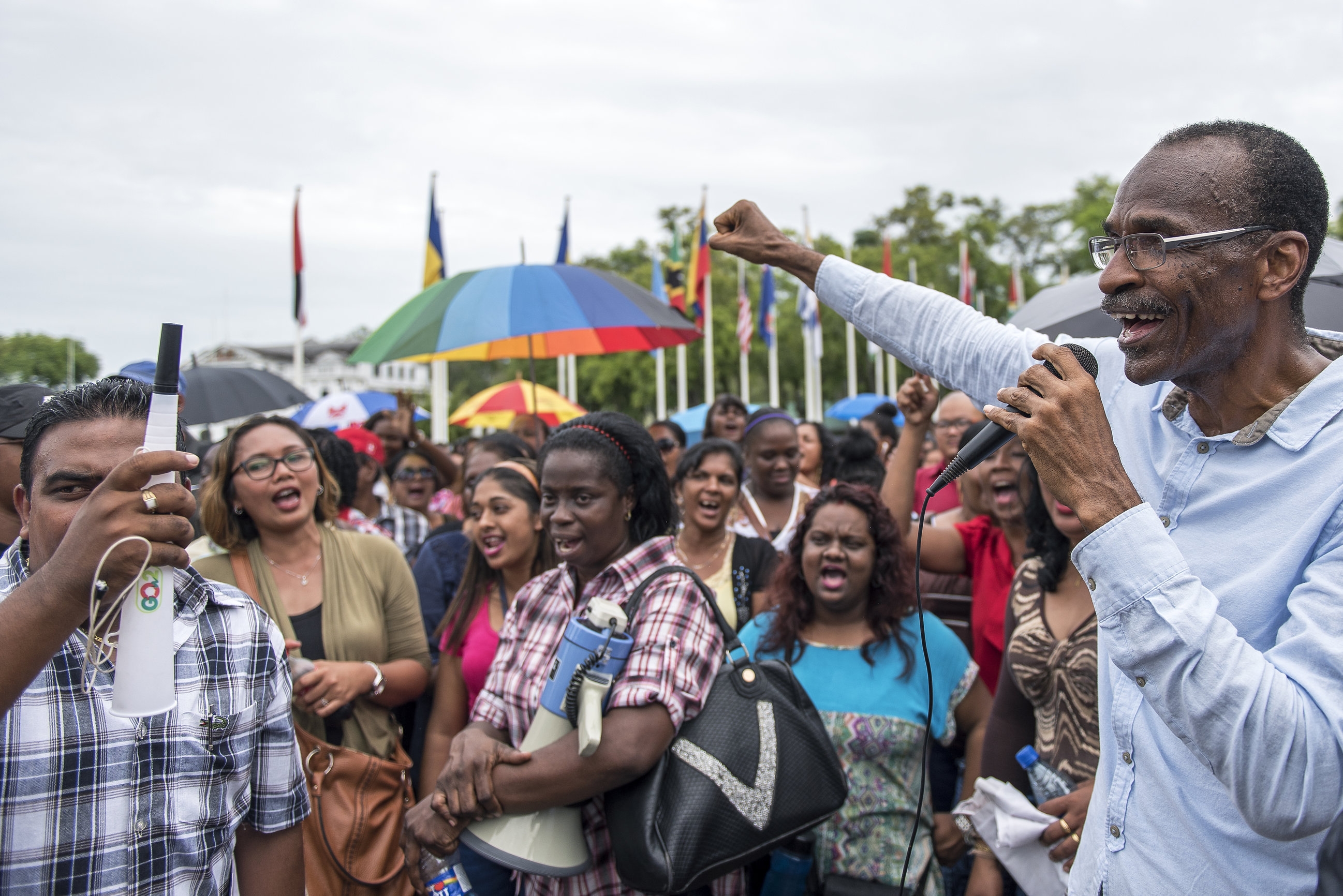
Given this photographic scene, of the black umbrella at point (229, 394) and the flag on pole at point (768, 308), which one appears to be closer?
the black umbrella at point (229, 394)

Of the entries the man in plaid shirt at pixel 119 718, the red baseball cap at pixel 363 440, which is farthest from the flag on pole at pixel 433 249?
the man in plaid shirt at pixel 119 718

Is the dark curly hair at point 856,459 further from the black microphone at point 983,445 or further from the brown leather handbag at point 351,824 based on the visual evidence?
the black microphone at point 983,445

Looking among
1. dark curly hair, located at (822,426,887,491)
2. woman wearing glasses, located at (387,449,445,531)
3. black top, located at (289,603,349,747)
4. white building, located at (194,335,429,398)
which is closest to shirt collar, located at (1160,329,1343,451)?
black top, located at (289,603,349,747)

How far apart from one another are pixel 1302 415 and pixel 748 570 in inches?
119

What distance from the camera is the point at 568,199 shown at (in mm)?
15016

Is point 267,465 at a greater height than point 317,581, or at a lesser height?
greater

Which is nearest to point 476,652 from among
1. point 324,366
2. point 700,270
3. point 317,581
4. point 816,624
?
point 317,581

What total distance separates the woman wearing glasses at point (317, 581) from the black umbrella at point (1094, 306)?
2.57 m

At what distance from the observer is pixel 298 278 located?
1628 cm

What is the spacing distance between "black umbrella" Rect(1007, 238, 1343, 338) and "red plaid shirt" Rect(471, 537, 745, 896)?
148 cm

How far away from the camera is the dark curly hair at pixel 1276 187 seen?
1.52 metres

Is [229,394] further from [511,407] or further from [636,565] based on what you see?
[636,565]

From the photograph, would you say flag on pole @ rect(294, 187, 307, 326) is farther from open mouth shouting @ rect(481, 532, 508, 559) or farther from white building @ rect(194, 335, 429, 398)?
white building @ rect(194, 335, 429, 398)

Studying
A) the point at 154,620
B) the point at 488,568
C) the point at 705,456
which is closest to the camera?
the point at 154,620
